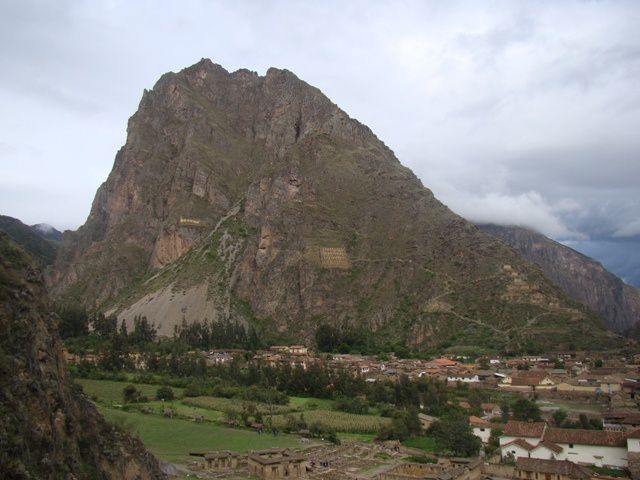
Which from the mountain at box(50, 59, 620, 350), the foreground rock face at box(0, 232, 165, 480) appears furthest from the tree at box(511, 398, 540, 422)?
the mountain at box(50, 59, 620, 350)

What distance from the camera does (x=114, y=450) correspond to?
30.7 m

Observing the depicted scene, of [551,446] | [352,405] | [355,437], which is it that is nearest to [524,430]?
[551,446]

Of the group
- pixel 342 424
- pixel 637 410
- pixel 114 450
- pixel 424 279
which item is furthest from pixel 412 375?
pixel 114 450

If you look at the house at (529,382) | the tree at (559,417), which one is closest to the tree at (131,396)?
the tree at (559,417)

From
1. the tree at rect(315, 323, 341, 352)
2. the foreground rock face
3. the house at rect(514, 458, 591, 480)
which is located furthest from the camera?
the tree at rect(315, 323, 341, 352)

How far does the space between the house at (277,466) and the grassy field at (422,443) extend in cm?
1539

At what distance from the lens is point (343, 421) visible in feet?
225

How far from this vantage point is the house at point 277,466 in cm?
4534

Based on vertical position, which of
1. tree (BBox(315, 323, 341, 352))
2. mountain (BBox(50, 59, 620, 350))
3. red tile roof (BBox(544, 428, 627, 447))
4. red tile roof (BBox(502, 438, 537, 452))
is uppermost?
mountain (BBox(50, 59, 620, 350))

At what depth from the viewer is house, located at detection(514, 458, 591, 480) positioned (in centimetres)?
4328

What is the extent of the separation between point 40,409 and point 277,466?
24901 mm

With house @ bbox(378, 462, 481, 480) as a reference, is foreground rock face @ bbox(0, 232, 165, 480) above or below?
above

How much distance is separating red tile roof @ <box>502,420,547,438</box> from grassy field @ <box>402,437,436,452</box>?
289 inches

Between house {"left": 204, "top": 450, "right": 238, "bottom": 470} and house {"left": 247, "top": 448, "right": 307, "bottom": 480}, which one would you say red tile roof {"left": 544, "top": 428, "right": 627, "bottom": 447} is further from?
house {"left": 204, "top": 450, "right": 238, "bottom": 470}
